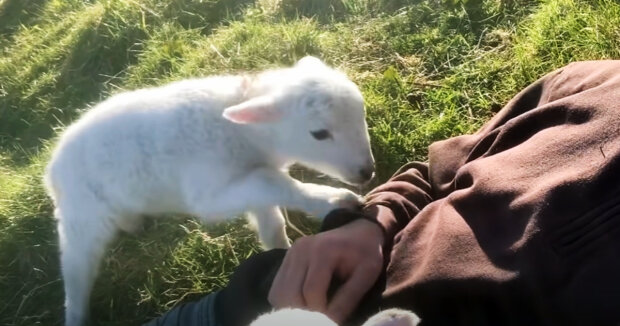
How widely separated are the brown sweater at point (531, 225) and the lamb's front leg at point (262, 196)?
1.28ft

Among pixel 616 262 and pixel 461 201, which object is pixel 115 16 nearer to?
pixel 461 201

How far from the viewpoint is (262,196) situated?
8.29 ft

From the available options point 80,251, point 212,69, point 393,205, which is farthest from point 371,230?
point 212,69

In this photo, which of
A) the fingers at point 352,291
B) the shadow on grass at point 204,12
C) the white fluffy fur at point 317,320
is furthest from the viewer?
the shadow on grass at point 204,12

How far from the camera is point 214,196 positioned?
263 centimetres

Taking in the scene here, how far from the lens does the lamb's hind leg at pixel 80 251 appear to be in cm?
283

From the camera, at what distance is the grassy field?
3.23 metres

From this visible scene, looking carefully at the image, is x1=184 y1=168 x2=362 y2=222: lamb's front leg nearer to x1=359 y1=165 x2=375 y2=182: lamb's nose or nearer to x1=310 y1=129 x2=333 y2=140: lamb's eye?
x1=359 y1=165 x2=375 y2=182: lamb's nose

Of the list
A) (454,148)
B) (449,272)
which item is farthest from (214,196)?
(449,272)

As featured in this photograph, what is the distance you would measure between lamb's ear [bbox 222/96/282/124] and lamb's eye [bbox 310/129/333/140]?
146 mm

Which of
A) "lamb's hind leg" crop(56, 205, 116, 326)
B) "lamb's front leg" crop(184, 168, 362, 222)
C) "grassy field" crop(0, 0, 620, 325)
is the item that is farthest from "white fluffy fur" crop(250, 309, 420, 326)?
"grassy field" crop(0, 0, 620, 325)

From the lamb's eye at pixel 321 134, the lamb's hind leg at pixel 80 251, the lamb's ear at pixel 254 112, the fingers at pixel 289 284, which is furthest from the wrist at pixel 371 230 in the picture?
the lamb's hind leg at pixel 80 251

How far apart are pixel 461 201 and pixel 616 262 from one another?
0.47m

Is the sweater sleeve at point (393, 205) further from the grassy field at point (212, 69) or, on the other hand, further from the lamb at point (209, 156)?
the grassy field at point (212, 69)
